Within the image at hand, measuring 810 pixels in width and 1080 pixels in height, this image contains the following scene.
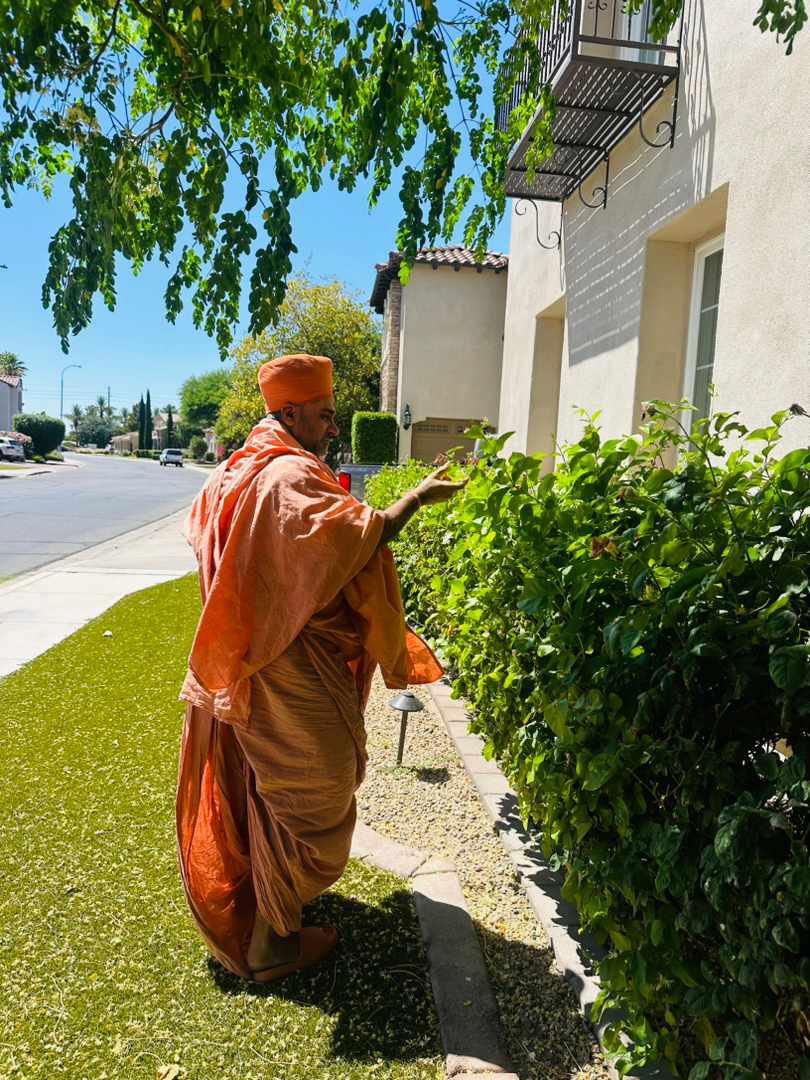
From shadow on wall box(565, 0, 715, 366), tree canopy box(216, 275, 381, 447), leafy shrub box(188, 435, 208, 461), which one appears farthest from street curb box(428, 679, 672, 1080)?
leafy shrub box(188, 435, 208, 461)

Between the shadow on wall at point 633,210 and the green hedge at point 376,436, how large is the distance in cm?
1531

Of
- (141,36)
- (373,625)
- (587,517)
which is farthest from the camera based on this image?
(141,36)

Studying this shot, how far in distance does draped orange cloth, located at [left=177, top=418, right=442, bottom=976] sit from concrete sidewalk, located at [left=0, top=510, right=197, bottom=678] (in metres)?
4.18

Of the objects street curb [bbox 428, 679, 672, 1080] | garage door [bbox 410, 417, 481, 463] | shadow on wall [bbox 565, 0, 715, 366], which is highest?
shadow on wall [bbox 565, 0, 715, 366]

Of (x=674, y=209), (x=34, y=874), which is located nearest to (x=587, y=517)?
(x=34, y=874)

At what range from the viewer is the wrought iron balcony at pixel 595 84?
5086 mm

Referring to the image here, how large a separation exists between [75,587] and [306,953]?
8.09m

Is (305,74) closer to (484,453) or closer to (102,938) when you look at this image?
(484,453)

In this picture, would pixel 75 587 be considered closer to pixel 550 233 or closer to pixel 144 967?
pixel 550 233

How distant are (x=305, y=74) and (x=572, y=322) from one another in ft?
15.2

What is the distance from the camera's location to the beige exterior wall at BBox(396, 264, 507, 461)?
21438 mm

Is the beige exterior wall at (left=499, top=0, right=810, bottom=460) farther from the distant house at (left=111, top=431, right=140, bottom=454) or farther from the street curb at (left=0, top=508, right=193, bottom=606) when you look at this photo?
the distant house at (left=111, top=431, right=140, bottom=454)

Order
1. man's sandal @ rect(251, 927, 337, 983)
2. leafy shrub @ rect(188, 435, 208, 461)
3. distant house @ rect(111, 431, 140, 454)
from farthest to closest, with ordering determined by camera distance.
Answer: distant house @ rect(111, 431, 140, 454) → leafy shrub @ rect(188, 435, 208, 461) → man's sandal @ rect(251, 927, 337, 983)

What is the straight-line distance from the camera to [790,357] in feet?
12.5
